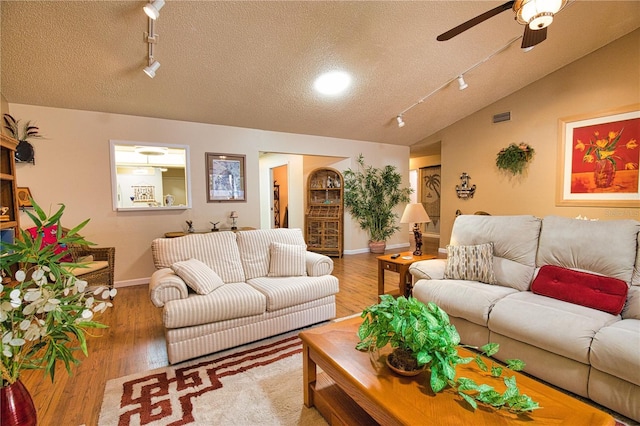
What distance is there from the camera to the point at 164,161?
6.30 metres

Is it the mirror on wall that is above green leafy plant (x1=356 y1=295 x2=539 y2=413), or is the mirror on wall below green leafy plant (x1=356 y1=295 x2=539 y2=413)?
above

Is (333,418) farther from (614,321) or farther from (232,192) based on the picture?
(232,192)

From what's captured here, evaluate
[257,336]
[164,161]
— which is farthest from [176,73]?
[164,161]

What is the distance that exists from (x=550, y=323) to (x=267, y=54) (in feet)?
11.4

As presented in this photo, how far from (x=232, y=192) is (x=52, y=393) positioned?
3331 millimetres

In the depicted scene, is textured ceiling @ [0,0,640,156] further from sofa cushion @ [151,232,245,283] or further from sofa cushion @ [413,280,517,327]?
sofa cushion @ [413,280,517,327]

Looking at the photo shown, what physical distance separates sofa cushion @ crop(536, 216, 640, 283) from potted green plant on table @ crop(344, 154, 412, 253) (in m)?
3.89

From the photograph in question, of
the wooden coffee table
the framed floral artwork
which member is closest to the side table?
the wooden coffee table

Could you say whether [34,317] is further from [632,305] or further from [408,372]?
[632,305]

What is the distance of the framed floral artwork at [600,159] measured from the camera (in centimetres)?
394

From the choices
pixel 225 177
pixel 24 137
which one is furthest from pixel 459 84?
pixel 24 137

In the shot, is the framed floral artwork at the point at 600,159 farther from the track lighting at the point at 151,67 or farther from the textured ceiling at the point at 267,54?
the track lighting at the point at 151,67

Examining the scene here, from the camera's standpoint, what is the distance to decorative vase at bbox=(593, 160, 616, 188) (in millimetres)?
4113

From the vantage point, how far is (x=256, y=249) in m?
3.01
